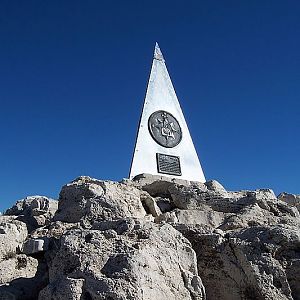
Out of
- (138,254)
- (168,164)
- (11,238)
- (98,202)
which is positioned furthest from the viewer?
(168,164)

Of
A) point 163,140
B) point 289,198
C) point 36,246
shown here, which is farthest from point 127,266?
point 163,140

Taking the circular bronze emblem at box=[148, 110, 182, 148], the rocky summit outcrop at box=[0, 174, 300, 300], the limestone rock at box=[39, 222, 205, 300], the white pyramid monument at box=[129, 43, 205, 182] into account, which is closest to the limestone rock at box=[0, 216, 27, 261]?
the rocky summit outcrop at box=[0, 174, 300, 300]

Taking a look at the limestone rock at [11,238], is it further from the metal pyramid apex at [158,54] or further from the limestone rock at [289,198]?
the metal pyramid apex at [158,54]

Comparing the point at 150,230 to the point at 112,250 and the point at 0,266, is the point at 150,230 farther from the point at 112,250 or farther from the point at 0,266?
the point at 0,266

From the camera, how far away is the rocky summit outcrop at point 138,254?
3512mm

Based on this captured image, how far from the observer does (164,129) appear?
14.2m

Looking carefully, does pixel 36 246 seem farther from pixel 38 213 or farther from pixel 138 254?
pixel 38 213

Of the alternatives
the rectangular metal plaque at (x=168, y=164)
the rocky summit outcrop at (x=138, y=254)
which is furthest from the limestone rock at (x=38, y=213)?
the rectangular metal plaque at (x=168, y=164)

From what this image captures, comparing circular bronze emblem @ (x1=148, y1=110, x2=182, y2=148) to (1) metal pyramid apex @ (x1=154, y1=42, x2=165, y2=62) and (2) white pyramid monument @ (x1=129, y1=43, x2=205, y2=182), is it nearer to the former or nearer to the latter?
(2) white pyramid monument @ (x1=129, y1=43, x2=205, y2=182)

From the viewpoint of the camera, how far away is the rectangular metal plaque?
1312 cm

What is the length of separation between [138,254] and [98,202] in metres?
2.39

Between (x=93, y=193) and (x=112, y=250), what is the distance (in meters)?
2.65

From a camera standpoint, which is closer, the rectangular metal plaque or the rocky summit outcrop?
the rocky summit outcrop

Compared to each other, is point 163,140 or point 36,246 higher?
point 163,140
